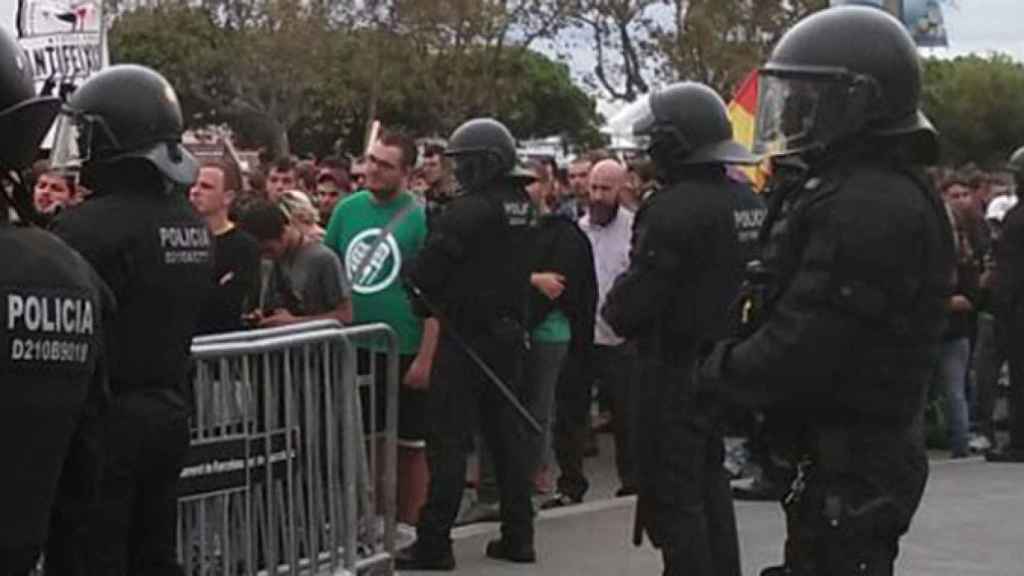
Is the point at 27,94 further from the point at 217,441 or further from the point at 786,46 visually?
the point at 217,441

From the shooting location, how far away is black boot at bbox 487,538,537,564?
31.9ft

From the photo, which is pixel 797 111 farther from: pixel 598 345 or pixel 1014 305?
pixel 1014 305

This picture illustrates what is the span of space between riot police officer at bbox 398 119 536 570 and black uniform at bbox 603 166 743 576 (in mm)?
1578

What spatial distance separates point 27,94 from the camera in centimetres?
412

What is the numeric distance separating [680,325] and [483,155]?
2054 millimetres

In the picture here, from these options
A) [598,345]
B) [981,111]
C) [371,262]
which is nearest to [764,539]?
[598,345]

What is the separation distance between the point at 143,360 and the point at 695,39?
2871cm

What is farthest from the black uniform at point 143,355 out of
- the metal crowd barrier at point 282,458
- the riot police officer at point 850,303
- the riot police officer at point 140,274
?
the riot police officer at point 850,303

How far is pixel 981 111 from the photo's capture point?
→ 70.4m

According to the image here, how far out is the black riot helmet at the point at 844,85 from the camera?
5.55m

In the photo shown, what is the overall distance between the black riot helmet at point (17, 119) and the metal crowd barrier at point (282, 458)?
2.99 m

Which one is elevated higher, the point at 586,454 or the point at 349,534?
the point at 349,534

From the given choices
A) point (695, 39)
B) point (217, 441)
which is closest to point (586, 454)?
point (217, 441)

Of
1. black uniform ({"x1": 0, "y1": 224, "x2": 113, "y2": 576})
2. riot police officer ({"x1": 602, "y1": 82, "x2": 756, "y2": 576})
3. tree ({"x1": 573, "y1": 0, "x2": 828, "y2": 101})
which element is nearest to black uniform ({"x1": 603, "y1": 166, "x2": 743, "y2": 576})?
riot police officer ({"x1": 602, "y1": 82, "x2": 756, "y2": 576})
